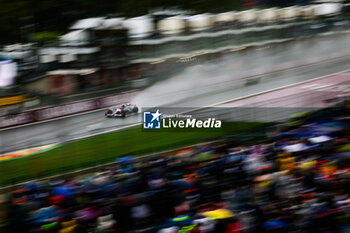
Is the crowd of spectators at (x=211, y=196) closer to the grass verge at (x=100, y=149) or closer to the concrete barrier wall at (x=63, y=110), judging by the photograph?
the grass verge at (x=100, y=149)

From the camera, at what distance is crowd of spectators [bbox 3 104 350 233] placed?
5.64 metres

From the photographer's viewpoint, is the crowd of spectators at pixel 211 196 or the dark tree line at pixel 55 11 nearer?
the crowd of spectators at pixel 211 196

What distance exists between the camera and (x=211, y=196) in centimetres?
665

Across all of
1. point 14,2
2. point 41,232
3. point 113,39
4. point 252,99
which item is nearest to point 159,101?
point 113,39

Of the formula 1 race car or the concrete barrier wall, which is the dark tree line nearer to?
the concrete barrier wall

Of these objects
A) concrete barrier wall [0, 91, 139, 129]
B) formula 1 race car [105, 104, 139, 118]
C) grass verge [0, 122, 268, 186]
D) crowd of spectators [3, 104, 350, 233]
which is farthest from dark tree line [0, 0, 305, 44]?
crowd of spectators [3, 104, 350, 233]

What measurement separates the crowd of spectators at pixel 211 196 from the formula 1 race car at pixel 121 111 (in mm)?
1509

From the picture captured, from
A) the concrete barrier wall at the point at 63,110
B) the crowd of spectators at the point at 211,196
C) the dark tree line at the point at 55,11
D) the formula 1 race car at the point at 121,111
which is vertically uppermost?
the dark tree line at the point at 55,11

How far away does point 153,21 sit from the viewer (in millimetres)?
9516

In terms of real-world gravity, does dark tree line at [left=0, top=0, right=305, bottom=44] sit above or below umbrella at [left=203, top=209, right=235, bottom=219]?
above

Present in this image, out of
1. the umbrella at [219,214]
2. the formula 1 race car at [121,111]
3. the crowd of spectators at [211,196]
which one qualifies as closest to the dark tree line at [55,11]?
the formula 1 race car at [121,111]

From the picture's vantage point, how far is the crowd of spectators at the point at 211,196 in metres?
5.64

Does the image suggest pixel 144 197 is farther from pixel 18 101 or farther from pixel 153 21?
pixel 153 21

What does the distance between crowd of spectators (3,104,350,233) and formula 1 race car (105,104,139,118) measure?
1.51 metres
